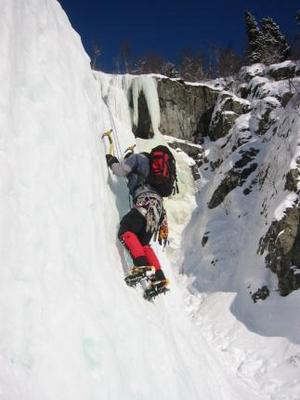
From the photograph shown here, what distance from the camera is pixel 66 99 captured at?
378cm

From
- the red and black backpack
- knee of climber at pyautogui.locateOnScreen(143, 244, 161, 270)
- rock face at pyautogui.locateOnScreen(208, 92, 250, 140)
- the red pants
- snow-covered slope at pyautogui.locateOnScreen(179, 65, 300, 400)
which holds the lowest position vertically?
snow-covered slope at pyautogui.locateOnScreen(179, 65, 300, 400)

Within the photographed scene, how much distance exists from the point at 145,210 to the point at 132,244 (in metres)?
0.49

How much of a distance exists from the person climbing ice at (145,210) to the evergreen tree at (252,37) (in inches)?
1088

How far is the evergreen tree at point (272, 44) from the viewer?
90.5ft

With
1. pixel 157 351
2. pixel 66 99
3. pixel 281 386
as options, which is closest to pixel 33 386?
pixel 157 351

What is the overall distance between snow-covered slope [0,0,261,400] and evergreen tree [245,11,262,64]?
2856cm

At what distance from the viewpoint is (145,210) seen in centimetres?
436

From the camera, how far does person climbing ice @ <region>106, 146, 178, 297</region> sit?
3.96 meters

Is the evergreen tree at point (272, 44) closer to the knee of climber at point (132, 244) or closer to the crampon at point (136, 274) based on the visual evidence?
the knee of climber at point (132, 244)

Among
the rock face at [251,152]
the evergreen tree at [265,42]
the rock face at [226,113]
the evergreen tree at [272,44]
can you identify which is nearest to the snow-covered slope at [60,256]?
the rock face at [251,152]

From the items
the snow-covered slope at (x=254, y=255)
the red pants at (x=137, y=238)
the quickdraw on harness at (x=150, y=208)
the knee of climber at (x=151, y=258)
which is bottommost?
the snow-covered slope at (x=254, y=255)

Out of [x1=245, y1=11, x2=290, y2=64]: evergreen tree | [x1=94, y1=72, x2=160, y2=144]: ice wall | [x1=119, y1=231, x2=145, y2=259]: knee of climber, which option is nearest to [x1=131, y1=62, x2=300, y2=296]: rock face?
[x1=94, y1=72, x2=160, y2=144]: ice wall

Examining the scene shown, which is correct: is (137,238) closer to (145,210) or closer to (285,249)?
(145,210)

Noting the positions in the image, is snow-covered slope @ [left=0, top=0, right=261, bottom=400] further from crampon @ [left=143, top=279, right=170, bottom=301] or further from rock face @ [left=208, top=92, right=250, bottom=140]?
rock face @ [left=208, top=92, right=250, bottom=140]
